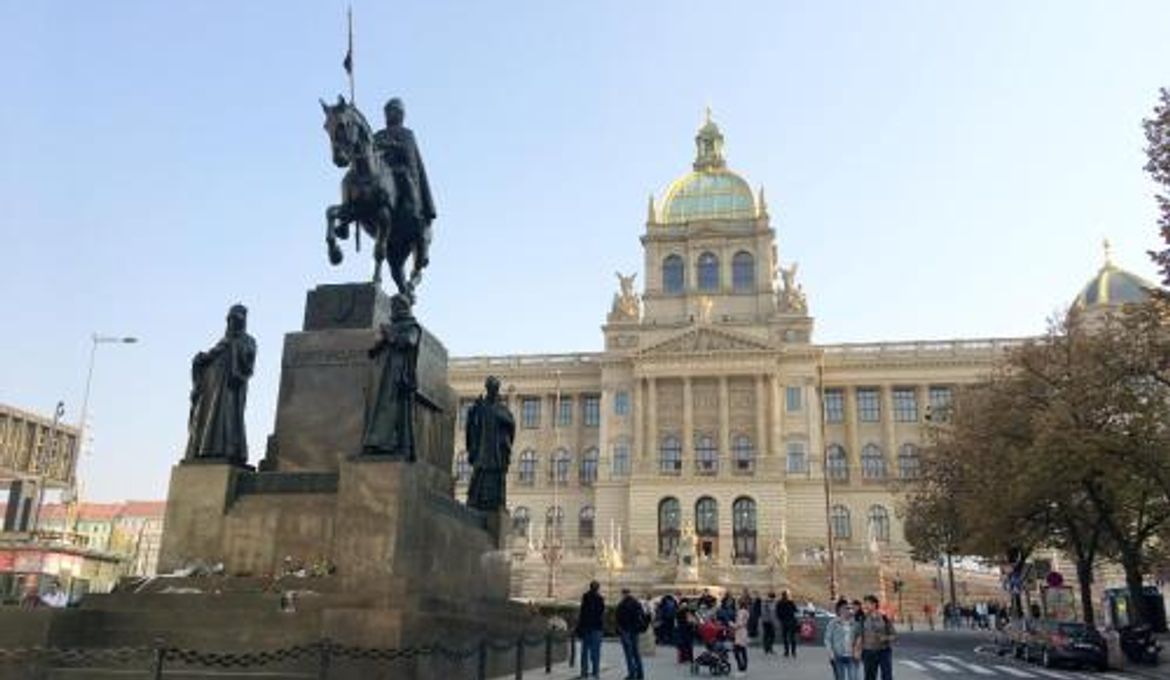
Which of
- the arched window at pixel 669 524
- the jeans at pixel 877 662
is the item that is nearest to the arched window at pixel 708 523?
the arched window at pixel 669 524

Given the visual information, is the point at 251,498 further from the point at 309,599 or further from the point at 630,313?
the point at 630,313

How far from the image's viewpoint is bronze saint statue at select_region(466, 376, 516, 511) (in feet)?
57.4

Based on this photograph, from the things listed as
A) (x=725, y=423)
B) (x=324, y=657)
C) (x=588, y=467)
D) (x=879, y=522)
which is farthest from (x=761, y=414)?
(x=324, y=657)

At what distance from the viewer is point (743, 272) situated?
8381 centimetres

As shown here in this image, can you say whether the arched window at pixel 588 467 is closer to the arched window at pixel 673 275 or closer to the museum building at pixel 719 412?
the museum building at pixel 719 412

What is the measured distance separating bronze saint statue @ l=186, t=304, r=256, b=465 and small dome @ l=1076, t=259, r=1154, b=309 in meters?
76.6

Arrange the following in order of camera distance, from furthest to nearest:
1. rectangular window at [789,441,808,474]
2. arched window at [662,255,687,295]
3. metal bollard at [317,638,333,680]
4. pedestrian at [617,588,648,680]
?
arched window at [662,255,687,295] < rectangular window at [789,441,808,474] < pedestrian at [617,588,648,680] < metal bollard at [317,638,333,680]

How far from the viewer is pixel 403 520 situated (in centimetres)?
1204

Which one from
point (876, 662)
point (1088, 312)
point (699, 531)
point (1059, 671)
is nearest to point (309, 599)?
point (876, 662)

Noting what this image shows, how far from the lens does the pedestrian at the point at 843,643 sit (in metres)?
15.2

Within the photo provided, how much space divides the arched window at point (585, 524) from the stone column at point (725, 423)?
1223 cm

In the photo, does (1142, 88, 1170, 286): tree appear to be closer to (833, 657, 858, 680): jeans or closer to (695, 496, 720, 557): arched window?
(833, 657, 858, 680): jeans

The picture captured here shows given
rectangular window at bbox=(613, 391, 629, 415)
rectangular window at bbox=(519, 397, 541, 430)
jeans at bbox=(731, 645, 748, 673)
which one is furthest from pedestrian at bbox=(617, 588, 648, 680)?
rectangular window at bbox=(519, 397, 541, 430)

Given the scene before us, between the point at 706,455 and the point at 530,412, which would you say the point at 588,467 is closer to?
the point at 530,412
